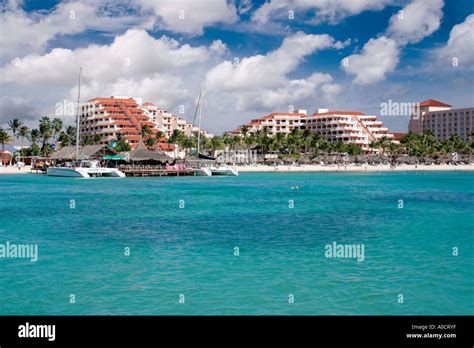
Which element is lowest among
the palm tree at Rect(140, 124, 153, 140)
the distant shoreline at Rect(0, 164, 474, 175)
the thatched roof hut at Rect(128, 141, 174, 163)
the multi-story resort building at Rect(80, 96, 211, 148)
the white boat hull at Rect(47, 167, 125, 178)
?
the white boat hull at Rect(47, 167, 125, 178)

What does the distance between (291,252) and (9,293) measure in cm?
1126

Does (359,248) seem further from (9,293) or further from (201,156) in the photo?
(201,156)

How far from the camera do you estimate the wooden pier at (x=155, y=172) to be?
96.4 metres

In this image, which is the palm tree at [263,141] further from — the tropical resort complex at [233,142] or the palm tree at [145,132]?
the palm tree at [145,132]

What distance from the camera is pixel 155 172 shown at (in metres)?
99.3

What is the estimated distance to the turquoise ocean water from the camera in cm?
1472

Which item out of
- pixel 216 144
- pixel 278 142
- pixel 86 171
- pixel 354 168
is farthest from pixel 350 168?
pixel 86 171

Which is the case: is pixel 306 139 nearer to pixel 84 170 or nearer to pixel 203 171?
pixel 203 171

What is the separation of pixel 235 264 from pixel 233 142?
135m

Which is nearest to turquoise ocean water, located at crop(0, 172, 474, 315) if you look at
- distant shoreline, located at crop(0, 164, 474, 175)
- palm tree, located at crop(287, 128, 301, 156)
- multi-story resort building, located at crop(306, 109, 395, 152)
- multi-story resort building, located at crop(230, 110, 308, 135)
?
distant shoreline, located at crop(0, 164, 474, 175)

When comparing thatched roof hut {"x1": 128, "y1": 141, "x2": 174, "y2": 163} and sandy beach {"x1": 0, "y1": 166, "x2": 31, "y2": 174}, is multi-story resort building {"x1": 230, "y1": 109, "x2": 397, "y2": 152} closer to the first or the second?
thatched roof hut {"x1": 128, "y1": 141, "x2": 174, "y2": 163}

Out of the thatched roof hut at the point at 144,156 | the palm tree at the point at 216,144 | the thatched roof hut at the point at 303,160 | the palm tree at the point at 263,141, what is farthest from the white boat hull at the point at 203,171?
the thatched roof hut at the point at 303,160
